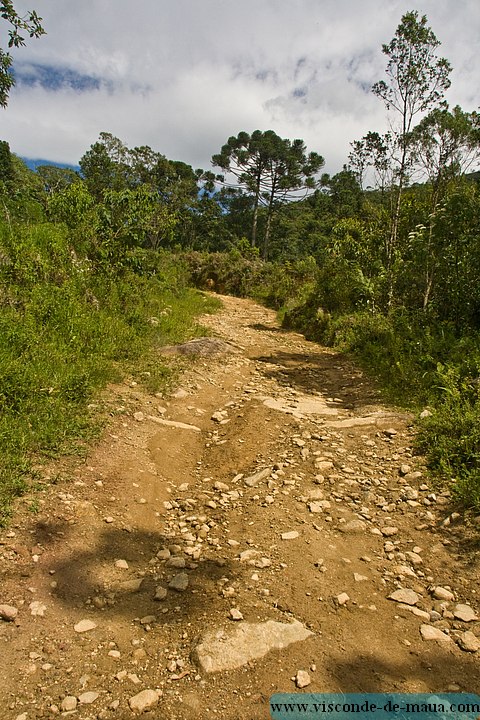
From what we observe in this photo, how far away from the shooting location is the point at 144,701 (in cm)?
185

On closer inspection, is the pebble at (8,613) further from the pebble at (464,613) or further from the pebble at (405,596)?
the pebble at (464,613)

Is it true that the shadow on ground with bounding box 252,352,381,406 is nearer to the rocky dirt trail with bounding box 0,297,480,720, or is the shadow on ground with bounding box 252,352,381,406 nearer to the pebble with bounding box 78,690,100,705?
the rocky dirt trail with bounding box 0,297,480,720

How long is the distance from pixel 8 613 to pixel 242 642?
1.21 meters

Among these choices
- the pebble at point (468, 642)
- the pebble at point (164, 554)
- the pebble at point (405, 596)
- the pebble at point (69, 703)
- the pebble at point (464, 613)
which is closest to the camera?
the pebble at point (69, 703)

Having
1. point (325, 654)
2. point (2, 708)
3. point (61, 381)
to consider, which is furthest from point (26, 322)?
point (325, 654)

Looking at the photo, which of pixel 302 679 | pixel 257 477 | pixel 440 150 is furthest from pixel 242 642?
pixel 440 150

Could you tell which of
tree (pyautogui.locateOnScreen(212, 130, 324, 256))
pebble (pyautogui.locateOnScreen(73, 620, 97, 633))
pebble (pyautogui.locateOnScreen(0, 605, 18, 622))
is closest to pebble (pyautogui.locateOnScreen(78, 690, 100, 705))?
pebble (pyautogui.locateOnScreen(73, 620, 97, 633))

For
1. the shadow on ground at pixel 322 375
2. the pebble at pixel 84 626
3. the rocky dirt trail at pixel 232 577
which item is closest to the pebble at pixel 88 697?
the rocky dirt trail at pixel 232 577

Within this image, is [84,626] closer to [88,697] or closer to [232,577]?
[88,697]

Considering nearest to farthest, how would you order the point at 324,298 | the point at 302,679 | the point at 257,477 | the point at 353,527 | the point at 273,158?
the point at 302,679, the point at 353,527, the point at 257,477, the point at 324,298, the point at 273,158

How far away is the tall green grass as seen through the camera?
145 inches

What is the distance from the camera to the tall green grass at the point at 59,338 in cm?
369

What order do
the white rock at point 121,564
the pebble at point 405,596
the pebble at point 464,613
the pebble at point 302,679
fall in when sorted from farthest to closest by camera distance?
the white rock at point 121,564
the pebble at point 405,596
the pebble at point 464,613
the pebble at point 302,679

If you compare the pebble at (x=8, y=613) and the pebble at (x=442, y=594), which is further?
the pebble at (x=442, y=594)
